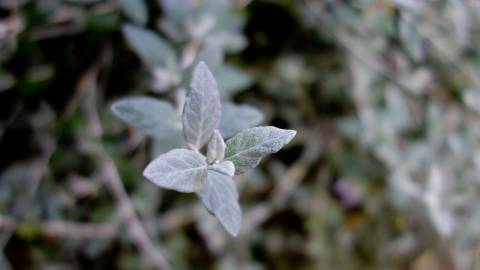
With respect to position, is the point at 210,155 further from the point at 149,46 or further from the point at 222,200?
the point at 149,46

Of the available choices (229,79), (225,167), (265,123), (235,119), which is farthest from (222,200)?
(265,123)

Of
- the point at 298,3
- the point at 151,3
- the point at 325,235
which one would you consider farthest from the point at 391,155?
the point at 151,3

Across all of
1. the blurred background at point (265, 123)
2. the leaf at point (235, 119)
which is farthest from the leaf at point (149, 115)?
the blurred background at point (265, 123)

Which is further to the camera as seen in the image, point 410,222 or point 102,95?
point 410,222

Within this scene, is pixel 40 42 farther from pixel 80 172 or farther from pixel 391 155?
pixel 391 155

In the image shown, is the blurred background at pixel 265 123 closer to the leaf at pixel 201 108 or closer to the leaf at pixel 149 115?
the leaf at pixel 149 115

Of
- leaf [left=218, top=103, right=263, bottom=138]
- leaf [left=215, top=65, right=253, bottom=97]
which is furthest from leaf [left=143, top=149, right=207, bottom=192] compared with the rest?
leaf [left=215, top=65, right=253, bottom=97]

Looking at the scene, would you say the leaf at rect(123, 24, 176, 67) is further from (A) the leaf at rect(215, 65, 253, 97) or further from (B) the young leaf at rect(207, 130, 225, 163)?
(B) the young leaf at rect(207, 130, 225, 163)
